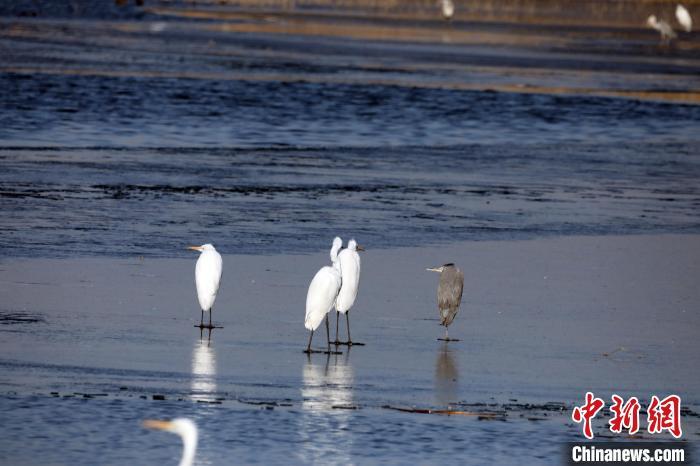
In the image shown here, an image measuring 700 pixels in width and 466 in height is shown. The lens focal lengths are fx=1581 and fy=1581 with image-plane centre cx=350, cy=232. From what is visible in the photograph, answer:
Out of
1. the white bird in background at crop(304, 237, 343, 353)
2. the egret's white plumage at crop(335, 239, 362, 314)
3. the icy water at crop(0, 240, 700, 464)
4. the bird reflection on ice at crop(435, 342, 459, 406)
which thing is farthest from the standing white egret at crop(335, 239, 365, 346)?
the bird reflection on ice at crop(435, 342, 459, 406)

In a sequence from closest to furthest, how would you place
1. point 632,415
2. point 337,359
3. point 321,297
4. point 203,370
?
point 632,415, point 203,370, point 337,359, point 321,297

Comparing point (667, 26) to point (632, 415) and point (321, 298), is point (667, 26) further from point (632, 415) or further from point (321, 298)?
point (632, 415)

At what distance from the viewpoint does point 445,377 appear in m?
10.3

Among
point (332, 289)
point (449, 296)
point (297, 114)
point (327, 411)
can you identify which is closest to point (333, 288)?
point (332, 289)

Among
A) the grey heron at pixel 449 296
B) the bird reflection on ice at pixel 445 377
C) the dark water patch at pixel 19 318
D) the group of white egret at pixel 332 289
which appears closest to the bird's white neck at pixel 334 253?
the group of white egret at pixel 332 289

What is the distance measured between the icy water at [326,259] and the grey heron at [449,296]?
19 cm

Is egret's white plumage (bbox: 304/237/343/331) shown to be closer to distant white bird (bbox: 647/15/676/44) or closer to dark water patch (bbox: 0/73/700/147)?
dark water patch (bbox: 0/73/700/147)

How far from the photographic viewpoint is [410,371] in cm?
1036

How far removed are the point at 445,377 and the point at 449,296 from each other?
1306mm

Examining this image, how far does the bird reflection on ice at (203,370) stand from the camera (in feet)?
31.2

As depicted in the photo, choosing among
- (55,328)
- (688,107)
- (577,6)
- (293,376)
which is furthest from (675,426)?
(577,6)

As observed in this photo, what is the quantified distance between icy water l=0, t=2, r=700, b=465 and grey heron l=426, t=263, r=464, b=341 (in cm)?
19

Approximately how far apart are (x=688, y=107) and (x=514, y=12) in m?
44.4

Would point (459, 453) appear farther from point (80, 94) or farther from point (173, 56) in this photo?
point (173, 56)
